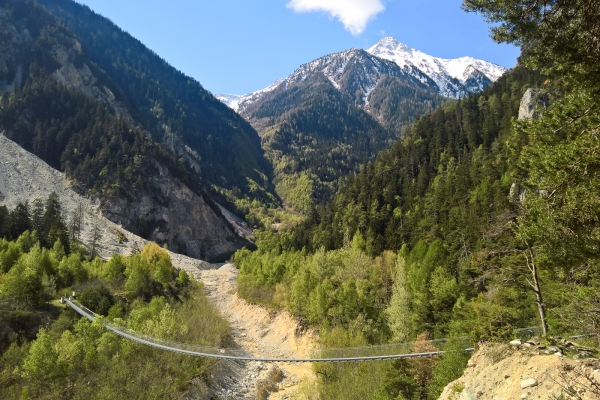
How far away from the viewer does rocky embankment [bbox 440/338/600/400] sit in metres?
9.42

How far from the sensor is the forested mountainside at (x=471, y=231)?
39.0 feet

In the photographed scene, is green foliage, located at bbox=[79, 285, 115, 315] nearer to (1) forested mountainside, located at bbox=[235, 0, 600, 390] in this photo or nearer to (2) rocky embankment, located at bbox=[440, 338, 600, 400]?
(1) forested mountainside, located at bbox=[235, 0, 600, 390]

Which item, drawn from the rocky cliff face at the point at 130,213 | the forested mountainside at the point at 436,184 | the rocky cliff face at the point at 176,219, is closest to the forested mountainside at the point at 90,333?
the forested mountainside at the point at 436,184

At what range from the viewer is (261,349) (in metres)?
54.9

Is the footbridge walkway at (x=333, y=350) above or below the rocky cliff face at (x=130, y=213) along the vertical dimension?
below

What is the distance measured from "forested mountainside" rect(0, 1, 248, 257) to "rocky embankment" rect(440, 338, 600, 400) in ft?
486

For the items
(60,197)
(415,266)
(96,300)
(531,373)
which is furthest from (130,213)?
(531,373)

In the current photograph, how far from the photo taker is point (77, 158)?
152625 millimetres

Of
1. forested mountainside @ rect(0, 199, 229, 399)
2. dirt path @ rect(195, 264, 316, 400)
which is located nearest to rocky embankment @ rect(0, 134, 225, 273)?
dirt path @ rect(195, 264, 316, 400)

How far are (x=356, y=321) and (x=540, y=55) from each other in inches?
1458

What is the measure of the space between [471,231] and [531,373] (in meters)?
46.2

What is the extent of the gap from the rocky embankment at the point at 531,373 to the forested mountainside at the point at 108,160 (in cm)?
14825

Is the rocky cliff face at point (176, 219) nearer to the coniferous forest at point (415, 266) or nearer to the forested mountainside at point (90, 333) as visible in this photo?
the coniferous forest at point (415, 266)

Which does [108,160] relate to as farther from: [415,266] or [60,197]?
[415,266]
